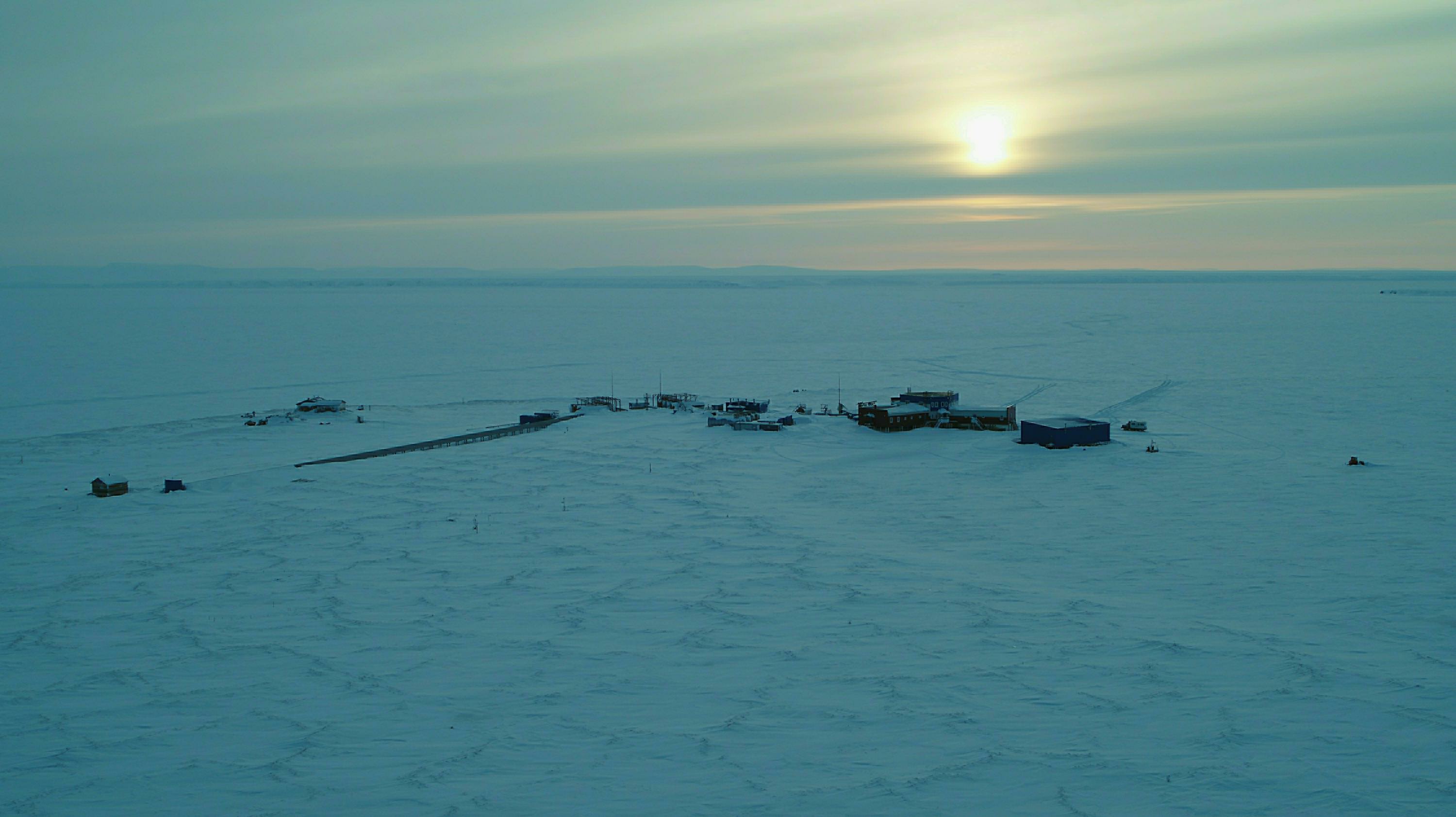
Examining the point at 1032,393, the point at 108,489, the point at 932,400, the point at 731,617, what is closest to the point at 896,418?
the point at 932,400

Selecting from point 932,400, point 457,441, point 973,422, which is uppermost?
point 932,400

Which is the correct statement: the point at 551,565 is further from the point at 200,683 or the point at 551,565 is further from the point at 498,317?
the point at 498,317

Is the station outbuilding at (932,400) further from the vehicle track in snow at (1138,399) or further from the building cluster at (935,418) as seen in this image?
the vehicle track in snow at (1138,399)

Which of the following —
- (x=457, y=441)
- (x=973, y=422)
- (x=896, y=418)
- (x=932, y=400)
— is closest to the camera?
(x=457, y=441)

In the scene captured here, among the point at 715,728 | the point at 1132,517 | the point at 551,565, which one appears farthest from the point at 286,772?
the point at 1132,517

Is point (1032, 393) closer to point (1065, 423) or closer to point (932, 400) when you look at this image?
point (932, 400)

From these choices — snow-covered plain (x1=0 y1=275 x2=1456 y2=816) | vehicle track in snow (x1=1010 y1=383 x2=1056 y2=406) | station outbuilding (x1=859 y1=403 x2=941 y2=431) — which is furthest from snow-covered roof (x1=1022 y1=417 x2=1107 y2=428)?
vehicle track in snow (x1=1010 y1=383 x2=1056 y2=406)

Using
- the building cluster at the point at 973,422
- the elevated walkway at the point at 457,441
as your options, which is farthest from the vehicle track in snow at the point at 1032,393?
the elevated walkway at the point at 457,441
